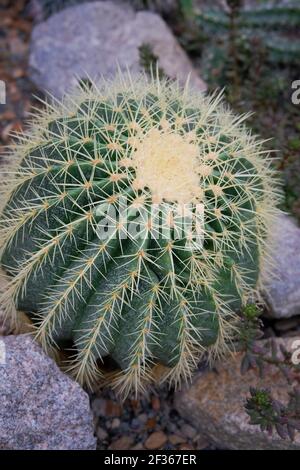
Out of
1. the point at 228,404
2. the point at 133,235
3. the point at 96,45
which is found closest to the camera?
the point at 133,235

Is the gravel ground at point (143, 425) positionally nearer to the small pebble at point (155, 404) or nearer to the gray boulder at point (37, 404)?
the small pebble at point (155, 404)

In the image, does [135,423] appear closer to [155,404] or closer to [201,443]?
[155,404]

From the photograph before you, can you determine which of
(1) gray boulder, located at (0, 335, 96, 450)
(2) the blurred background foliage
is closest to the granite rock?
(1) gray boulder, located at (0, 335, 96, 450)

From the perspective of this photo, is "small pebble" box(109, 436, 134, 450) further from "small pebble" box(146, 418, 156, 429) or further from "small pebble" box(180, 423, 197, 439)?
"small pebble" box(180, 423, 197, 439)

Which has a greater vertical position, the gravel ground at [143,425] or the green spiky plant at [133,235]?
the green spiky plant at [133,235]

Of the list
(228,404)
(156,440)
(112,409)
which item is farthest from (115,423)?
(228,404)

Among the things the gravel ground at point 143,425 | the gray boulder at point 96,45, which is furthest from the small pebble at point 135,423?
the gray boulder at point 96,45

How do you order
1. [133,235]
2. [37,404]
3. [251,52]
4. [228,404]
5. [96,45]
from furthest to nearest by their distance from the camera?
A: [96,45]
[251,52]
[228,404]
[37,404]
[133,235]
